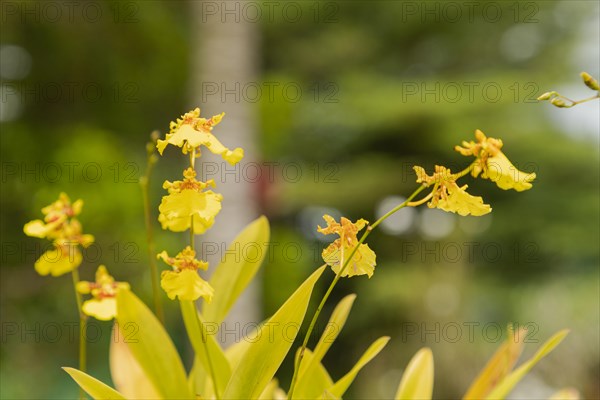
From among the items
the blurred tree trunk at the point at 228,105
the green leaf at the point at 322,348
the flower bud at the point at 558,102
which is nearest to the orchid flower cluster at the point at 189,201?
the green leaf at the point at 322,348

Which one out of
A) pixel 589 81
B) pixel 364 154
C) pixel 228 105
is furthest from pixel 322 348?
pixel 364 154

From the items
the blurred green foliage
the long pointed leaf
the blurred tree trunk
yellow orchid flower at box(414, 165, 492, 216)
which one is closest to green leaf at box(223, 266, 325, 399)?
yellow orchid flower at box(414, 165, 492, 216)

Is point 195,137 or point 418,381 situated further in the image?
→ point 418,381

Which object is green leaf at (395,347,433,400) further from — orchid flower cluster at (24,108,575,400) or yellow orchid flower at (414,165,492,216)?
yellow orchid flower at (414,165,492,216)

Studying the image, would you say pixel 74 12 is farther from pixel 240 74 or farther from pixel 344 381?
pixel 344 381

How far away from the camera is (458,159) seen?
6.30 m

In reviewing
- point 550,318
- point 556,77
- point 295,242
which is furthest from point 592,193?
point 295,242

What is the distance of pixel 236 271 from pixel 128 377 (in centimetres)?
15

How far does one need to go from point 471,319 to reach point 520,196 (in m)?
1.33

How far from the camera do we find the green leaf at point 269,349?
0.48 meters

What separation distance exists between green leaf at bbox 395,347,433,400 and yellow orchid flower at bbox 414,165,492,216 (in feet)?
0.74

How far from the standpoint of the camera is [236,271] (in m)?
0.62

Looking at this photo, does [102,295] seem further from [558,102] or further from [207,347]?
[558,102]

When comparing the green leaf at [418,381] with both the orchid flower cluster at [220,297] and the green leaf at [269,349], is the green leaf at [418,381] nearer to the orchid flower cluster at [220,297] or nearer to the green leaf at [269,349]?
the orchid flower cluster at [220,297]
